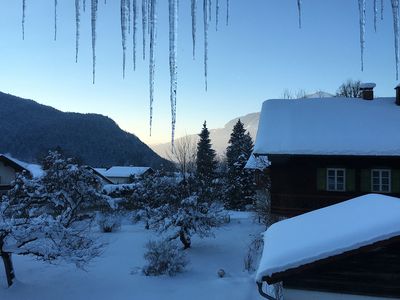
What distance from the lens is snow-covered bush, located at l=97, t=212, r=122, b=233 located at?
3472 cm

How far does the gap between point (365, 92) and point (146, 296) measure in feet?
50.6

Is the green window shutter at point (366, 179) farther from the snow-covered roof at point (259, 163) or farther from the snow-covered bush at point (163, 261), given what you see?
the snow-covered roof at point (259, 163)

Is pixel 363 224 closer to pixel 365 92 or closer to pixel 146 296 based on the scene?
pixel 146 296

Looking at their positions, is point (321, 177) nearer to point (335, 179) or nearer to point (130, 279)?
point (335, 179)

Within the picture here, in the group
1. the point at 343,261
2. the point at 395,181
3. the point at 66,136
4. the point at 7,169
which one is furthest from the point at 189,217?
the point at 66,136

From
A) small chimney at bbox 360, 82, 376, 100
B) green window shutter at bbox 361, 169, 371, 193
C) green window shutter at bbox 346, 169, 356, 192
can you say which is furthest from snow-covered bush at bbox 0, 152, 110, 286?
small chimney at bbox 360, 82, 376, 100

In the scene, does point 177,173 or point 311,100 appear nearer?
point 311,100

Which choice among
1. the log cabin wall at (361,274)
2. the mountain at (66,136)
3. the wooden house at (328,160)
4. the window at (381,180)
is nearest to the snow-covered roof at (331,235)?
the log cabin wall at (361,274)

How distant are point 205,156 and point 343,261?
4894 centimetres

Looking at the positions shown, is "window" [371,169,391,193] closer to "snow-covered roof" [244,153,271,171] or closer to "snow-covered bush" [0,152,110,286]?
"snow-covered roof" [244,153,271,171]

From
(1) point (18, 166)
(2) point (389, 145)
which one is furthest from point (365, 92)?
(1) point (18, 166)

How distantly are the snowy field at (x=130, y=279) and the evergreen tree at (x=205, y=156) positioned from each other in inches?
1062

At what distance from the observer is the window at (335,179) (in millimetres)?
18984

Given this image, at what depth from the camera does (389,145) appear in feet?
60.6
